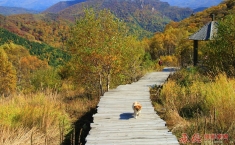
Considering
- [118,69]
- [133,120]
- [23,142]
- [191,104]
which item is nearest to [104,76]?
[118,69]

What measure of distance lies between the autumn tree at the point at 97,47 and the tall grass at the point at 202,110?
2.55 metres

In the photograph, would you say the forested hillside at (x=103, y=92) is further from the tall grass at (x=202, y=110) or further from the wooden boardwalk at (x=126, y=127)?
the wooden boardwalk at (x=126, y=127)

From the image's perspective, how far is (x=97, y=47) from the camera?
8984 millimetres

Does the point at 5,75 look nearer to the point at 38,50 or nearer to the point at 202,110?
the point at 202,110

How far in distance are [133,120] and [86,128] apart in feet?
5.70

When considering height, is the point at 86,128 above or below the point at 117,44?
below

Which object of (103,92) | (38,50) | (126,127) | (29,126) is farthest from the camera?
(38,50)

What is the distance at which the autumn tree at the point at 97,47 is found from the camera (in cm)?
901

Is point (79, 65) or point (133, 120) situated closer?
point (133, 120)

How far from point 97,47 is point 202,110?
14.8 feet

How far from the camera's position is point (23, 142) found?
416 centimetres

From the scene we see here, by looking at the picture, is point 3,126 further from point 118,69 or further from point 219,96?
point 118,69

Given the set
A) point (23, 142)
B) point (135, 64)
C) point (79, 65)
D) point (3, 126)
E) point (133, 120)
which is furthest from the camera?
point (135, 64)

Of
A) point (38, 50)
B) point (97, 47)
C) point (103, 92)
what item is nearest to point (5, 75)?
point (103, 92)
